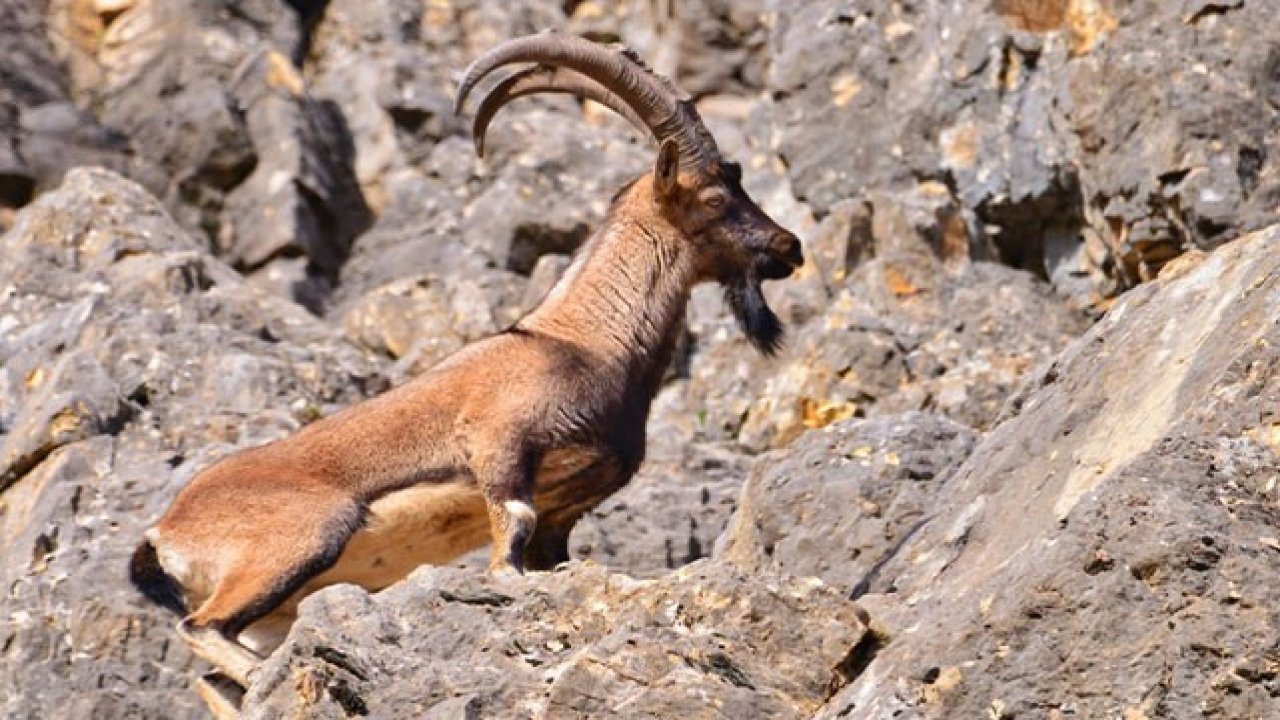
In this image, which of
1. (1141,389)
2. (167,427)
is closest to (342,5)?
(167,427)

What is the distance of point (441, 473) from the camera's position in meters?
9.29

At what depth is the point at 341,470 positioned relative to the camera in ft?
30.5

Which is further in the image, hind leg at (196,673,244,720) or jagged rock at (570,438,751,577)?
jagged rock at (570,438,751,577)

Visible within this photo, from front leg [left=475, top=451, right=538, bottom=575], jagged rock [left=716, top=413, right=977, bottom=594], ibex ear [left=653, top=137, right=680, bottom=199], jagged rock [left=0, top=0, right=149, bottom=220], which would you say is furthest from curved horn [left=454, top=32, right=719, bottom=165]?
jagged rock [left=0, top=0, right=149, bottom=220]

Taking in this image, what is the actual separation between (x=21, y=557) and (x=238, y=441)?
139 cm

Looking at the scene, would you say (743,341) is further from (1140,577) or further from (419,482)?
(1140,577)

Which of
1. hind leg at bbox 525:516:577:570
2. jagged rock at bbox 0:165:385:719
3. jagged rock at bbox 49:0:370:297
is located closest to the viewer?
hind leg at bbox 525:516:577:570

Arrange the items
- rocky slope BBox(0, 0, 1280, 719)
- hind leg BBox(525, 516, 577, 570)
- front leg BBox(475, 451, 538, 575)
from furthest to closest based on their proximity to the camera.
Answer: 1. hind leg BBox(525, 516, 577, 570)
2. front leg BBox(475, 451, 538, 575)
3. rocky slope BBox(0, 0, 1280, 719)

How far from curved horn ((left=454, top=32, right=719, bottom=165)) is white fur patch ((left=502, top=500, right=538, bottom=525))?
2.24 meters

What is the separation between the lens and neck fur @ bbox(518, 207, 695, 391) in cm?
997

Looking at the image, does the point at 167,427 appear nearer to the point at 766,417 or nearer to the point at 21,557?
the point at 21,557

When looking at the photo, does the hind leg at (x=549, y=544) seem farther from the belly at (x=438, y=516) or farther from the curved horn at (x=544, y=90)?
the curved horn at (x=544, y=90)

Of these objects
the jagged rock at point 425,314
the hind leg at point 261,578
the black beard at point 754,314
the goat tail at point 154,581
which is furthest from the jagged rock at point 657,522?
the jagged rock at point 425,314

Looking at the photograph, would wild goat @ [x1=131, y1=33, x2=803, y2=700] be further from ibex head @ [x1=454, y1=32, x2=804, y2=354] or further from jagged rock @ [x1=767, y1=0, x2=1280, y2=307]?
jagged rock @ [x1=767, y1=0, x2=1280, y2=307]
